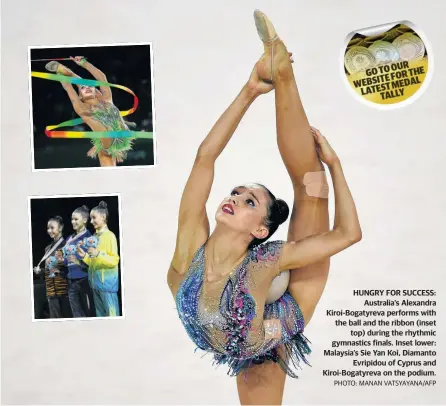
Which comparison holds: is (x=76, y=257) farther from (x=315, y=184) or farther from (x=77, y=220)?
(x=315, y=184)

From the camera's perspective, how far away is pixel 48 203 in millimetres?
2479

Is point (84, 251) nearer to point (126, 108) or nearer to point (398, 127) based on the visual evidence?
point (126, 108)

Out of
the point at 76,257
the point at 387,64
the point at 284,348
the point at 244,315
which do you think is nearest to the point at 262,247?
the point at 244,315

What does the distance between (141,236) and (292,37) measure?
0.90 m

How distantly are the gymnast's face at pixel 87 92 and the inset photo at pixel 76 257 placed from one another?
36 centimetres

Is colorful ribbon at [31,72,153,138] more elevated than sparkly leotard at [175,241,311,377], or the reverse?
colorful ribbon at [31,72,153,138]

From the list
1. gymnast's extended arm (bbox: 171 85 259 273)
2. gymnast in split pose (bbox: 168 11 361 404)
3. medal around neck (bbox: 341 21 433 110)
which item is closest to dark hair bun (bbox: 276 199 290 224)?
gymnast in split pose (bbox: 168 11 361 404)

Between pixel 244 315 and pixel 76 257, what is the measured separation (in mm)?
649

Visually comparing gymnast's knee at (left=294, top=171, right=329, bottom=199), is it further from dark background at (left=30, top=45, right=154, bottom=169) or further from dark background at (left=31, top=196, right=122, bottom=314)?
dark background at (left=31, top=196, right=122, bottom=314)

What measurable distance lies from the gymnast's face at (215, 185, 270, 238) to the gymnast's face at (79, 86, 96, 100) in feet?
2.04

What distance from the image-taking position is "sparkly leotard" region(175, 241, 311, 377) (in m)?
2.37

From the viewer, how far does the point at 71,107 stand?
2480 mm

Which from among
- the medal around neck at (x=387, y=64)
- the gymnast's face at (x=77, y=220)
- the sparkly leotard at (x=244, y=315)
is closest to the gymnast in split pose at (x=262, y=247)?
the sparkly leotard at (x=244, y=315)

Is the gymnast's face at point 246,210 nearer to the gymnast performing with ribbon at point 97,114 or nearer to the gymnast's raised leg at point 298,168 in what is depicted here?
the gymnast's raised leg at point 298,168
